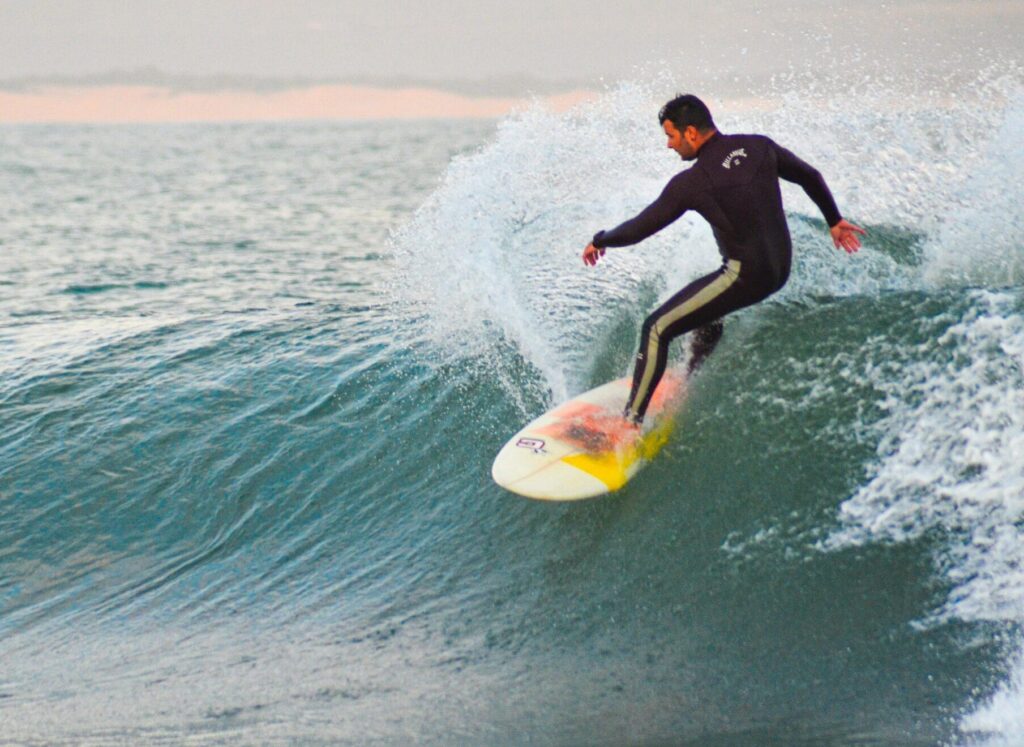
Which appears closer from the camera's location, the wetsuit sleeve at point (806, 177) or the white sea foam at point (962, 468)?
the white sea foam at point (962, 468)

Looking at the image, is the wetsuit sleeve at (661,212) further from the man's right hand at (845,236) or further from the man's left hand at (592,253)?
the man's right hand at (845,236)

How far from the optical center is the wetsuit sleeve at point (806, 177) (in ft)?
19.1

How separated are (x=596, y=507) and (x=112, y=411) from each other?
4.67m

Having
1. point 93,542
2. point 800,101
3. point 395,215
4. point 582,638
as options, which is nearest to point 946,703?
point 582,638

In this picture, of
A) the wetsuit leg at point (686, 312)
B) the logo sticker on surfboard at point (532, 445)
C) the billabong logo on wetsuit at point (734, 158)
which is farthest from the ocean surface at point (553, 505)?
the billabong logo on wetsuit at point (734, 158)

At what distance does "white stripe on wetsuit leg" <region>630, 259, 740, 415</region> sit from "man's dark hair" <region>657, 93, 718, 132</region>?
2.58ft

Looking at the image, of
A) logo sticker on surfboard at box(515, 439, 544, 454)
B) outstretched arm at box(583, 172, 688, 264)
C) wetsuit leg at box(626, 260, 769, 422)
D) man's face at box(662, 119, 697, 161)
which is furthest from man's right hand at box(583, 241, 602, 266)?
logo sticker on surfboard at box(515, 439, 544, 454)

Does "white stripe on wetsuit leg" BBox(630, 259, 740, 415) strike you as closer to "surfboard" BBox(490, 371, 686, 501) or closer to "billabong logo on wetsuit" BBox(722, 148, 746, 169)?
"surfboard" BBox(490, 371, 686, 501)

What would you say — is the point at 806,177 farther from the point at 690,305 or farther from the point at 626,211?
the point at 626,211

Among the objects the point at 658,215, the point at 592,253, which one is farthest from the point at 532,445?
the point at 658,215

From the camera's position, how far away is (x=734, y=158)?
5504 millimetres

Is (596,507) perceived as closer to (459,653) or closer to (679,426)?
(679,426)

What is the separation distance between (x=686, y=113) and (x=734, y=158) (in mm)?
361

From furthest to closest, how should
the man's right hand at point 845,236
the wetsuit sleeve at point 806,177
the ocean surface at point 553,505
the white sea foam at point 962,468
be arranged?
1. the man's right hand at point 845,236
2. the wetsuit sleeve at point 806,177
3. the white sea foam at point 962,468
4. the ocean surface at point 553,505
